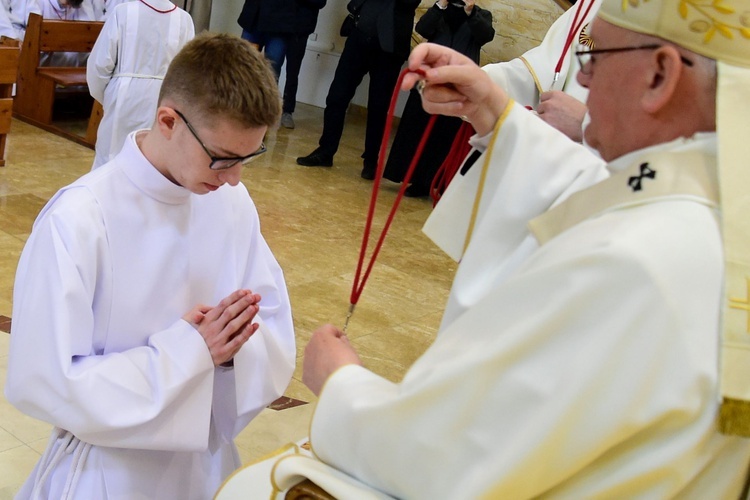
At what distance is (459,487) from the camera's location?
4.17 ft

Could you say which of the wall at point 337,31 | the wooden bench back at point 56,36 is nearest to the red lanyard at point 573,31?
the wooden bench back at point 56,36

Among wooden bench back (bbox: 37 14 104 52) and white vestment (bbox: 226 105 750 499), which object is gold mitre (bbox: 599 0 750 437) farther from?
wooden bench back (bbox: 37 14 104 52)

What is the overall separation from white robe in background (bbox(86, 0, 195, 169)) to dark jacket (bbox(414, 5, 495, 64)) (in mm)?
2061

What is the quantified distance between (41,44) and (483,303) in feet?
22.8

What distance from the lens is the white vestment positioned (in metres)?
1.19

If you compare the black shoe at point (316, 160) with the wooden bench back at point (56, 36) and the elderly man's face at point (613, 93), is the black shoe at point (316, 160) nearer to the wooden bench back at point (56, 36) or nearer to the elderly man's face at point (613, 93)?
the wooden bench back at point (56, 36)

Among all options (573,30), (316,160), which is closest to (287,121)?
(316,160)

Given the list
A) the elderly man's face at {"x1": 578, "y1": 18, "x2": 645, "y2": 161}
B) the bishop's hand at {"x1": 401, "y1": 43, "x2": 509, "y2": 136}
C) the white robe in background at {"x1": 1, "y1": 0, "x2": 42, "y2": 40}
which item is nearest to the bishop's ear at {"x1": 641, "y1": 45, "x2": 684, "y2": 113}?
the elderly man's face at {"x1": 578, "y1": 18, "x2": 645, "y2": 161}

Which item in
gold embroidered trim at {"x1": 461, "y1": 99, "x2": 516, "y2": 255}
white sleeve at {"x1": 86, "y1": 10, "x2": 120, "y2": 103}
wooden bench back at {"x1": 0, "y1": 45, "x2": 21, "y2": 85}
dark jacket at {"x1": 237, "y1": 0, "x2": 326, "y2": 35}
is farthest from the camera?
dark jacket at {"x1": 237, "y1": 0, "x2": 326, "y2": 35}

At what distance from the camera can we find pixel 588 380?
119cm

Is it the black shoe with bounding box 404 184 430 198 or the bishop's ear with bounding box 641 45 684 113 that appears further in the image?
the black shoe with bounding box 404 184 430 198

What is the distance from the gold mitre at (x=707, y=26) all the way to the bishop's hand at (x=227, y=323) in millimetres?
1107

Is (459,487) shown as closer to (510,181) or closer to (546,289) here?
(546,289)

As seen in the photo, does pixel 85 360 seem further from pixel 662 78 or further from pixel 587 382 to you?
pixel 662 78
